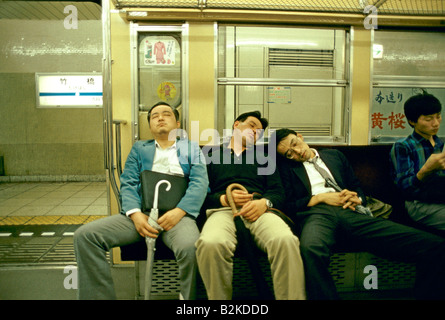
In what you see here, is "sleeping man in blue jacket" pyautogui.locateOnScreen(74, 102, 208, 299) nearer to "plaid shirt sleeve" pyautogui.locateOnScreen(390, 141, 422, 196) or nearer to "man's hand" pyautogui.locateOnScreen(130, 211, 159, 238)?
"man's hand" pyautogui.locateOnScreen(130, 211, 159, 238)

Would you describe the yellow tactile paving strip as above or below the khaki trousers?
below

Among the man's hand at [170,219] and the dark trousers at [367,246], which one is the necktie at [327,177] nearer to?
the dark trousers at [367,246]

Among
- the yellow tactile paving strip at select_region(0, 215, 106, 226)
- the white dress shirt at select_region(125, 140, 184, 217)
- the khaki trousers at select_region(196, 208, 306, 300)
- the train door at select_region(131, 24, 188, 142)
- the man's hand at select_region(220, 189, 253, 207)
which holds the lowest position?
the yellow tactile paving strip at select_region(0, 215, 106, 226)

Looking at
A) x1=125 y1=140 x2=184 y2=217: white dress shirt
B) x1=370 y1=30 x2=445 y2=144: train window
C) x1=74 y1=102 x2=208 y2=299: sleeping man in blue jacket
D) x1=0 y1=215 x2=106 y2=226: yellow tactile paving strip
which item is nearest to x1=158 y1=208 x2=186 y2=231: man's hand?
x1=74 y1=102 x2=208 y2=299: sleeping man in blue jacket

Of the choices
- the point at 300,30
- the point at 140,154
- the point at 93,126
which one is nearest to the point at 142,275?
the point at 140,154

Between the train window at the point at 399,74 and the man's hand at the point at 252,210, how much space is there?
178 cm

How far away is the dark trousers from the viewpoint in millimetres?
1762

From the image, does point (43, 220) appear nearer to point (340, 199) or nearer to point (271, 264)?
point (271, 264)

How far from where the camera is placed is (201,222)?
2.35 m

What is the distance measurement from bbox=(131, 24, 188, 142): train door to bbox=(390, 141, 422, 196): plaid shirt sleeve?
1930 millimetres

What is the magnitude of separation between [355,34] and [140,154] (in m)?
2.45

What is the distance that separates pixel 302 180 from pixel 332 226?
1.48 feet

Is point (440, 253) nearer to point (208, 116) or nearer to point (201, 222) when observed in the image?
point (201, 222)

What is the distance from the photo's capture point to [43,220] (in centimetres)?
430
